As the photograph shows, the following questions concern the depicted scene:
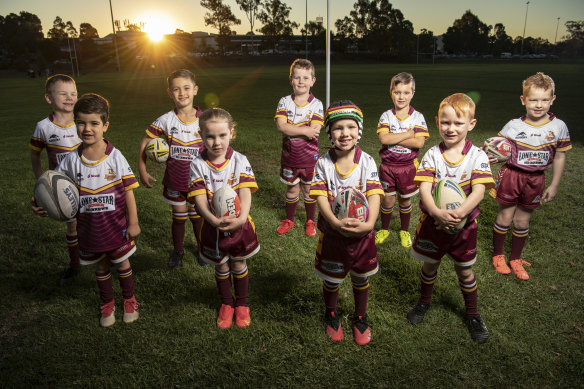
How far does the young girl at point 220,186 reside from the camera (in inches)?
127

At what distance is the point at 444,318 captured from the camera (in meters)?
3.80

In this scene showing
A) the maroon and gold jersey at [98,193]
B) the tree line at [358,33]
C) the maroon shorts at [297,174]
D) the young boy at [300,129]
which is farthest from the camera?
the tree line at [358,33]

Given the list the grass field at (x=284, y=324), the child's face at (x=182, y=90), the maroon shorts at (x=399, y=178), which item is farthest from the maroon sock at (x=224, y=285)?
the maroon shorts at (x=399, y=178)

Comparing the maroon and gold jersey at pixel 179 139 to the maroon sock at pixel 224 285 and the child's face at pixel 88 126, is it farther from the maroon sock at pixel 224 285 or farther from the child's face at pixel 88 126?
the maroon sock at pixel 224 285

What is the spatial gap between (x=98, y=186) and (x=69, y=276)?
1.89m

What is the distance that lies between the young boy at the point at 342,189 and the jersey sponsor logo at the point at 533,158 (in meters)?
2.24

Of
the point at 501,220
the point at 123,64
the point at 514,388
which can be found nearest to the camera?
the point at 514,388

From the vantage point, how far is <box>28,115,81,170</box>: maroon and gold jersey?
13.8 ft

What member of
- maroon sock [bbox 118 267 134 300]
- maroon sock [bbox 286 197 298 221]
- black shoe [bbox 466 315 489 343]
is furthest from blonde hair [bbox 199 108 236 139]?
black shoe [bbox 466 315 489 343]

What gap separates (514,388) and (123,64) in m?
75.7

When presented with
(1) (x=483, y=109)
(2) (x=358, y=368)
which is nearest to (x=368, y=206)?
(2) (x=358, y=368)

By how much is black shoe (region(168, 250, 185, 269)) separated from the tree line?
74751 mm

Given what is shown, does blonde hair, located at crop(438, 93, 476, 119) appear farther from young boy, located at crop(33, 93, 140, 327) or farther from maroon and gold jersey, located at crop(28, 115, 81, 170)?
maroon and gold jersey, located at crop(28, 115, 81, 170)

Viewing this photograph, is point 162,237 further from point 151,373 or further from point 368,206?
point 368,206
